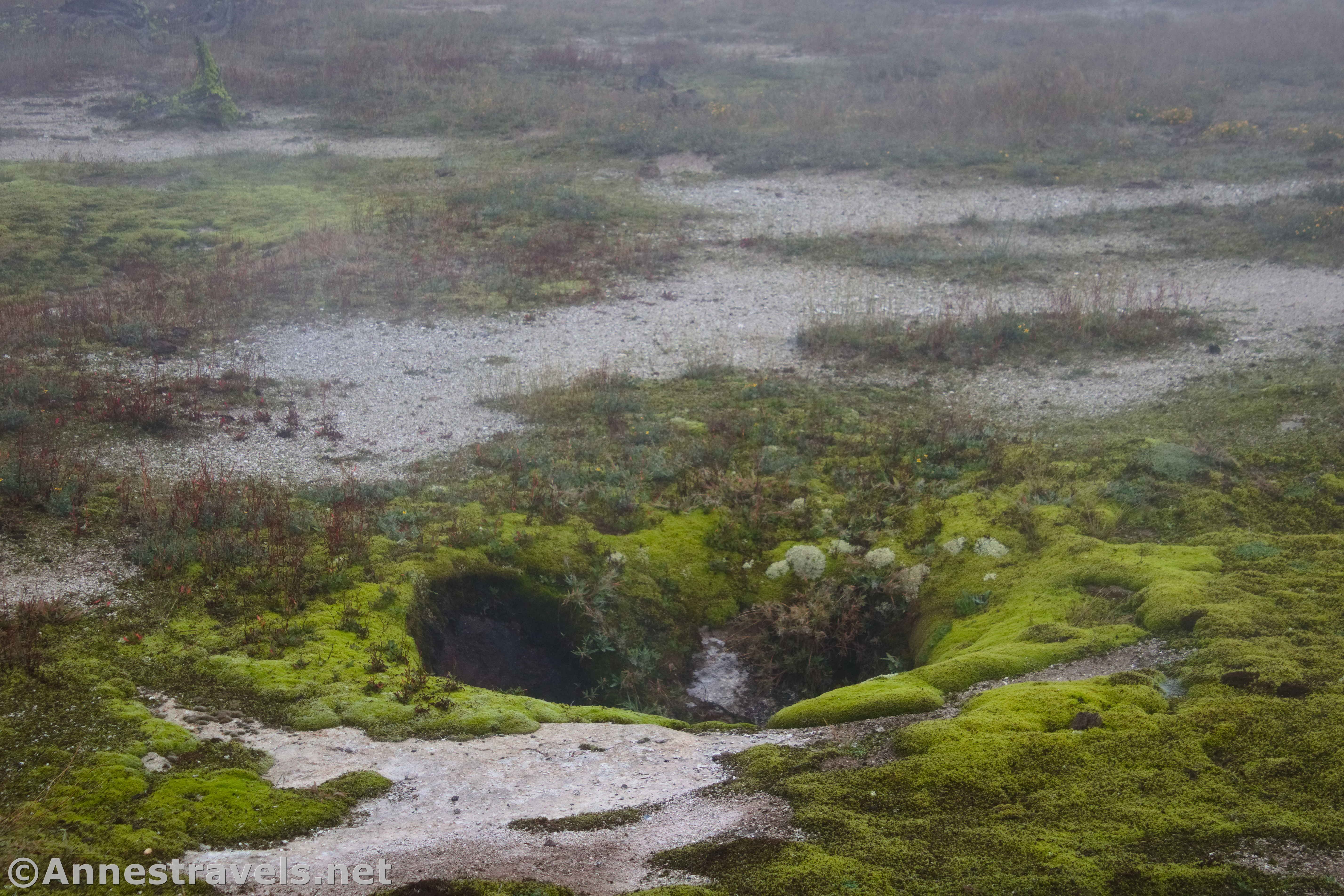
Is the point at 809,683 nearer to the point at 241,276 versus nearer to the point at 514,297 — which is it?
the point at 514,297

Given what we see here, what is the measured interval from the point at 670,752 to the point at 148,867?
3.40m

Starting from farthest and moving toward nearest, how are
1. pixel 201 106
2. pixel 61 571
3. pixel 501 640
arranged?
pixel 201 106
pixel 501 640
pixel 61 571

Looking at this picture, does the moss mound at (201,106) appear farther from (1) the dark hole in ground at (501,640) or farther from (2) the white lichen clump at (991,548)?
(2) the white lichen clump at (991,548)

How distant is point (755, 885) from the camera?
477cm

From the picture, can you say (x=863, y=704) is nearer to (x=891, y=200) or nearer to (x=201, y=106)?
(x=891, y=200)

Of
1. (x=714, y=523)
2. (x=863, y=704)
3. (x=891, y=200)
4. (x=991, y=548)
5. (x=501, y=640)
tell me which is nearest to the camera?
(x=863, y=704)

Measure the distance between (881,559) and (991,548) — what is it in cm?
118

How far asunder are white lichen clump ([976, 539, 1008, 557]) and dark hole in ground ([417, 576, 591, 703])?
14.6 ft

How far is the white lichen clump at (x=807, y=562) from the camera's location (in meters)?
10.3

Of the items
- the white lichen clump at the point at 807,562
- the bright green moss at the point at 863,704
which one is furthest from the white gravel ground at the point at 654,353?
the bright green moss at the point at 863,704

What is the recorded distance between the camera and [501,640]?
32.3ft

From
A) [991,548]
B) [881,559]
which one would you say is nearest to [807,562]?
[881,559]

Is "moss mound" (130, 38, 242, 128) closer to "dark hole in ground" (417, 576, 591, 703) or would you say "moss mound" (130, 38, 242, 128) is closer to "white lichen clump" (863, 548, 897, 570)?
"dark hole in ground" (417, 576, 591, 703)

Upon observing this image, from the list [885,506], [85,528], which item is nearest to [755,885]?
[885,506]
